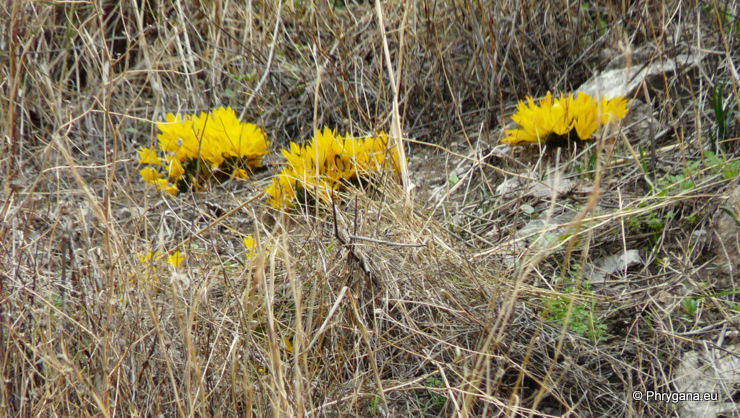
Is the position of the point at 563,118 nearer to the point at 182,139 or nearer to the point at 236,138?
the point at 236,138

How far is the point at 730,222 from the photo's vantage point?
68.4 inches

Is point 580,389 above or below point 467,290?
below

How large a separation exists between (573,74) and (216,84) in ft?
5.40

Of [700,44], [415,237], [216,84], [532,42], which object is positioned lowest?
[415,237]

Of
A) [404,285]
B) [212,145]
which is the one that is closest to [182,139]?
[212,145]

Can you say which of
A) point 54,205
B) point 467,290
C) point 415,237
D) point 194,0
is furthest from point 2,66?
point 467,290

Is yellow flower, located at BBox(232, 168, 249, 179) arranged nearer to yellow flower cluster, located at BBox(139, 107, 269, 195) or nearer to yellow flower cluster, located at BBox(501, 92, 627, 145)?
yellow flower cluster, located at BBox(139, 107, 269, 195)

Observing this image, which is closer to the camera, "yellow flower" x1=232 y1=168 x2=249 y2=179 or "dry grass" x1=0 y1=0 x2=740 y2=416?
"dry grass" x1=0 y1=0 x2=740 y2=416

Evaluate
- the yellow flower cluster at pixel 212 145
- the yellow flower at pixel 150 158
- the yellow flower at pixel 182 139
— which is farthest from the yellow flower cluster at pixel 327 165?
the yellow flower at pixel 150 158

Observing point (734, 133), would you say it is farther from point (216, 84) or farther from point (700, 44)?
point (216, 84)

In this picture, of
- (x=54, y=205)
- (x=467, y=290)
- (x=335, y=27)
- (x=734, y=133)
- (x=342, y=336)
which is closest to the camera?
(x=342, y=336)

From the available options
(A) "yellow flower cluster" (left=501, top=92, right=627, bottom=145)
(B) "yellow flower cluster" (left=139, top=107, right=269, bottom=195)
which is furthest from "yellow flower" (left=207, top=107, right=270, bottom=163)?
(A) "yellow flower cluster" (left=501, top=92, right=627, bottom=145)

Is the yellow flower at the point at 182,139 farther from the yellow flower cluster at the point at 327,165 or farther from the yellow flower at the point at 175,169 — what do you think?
the yellow flower cluster at the point at 327,165

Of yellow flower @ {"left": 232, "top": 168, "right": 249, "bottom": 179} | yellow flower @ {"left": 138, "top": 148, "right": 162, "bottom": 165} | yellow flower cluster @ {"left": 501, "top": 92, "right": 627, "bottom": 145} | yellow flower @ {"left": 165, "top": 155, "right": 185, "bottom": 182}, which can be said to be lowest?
yellow flower cluster @ {"left": 501, "top": 92, "right": 627, "bottom": 145}
